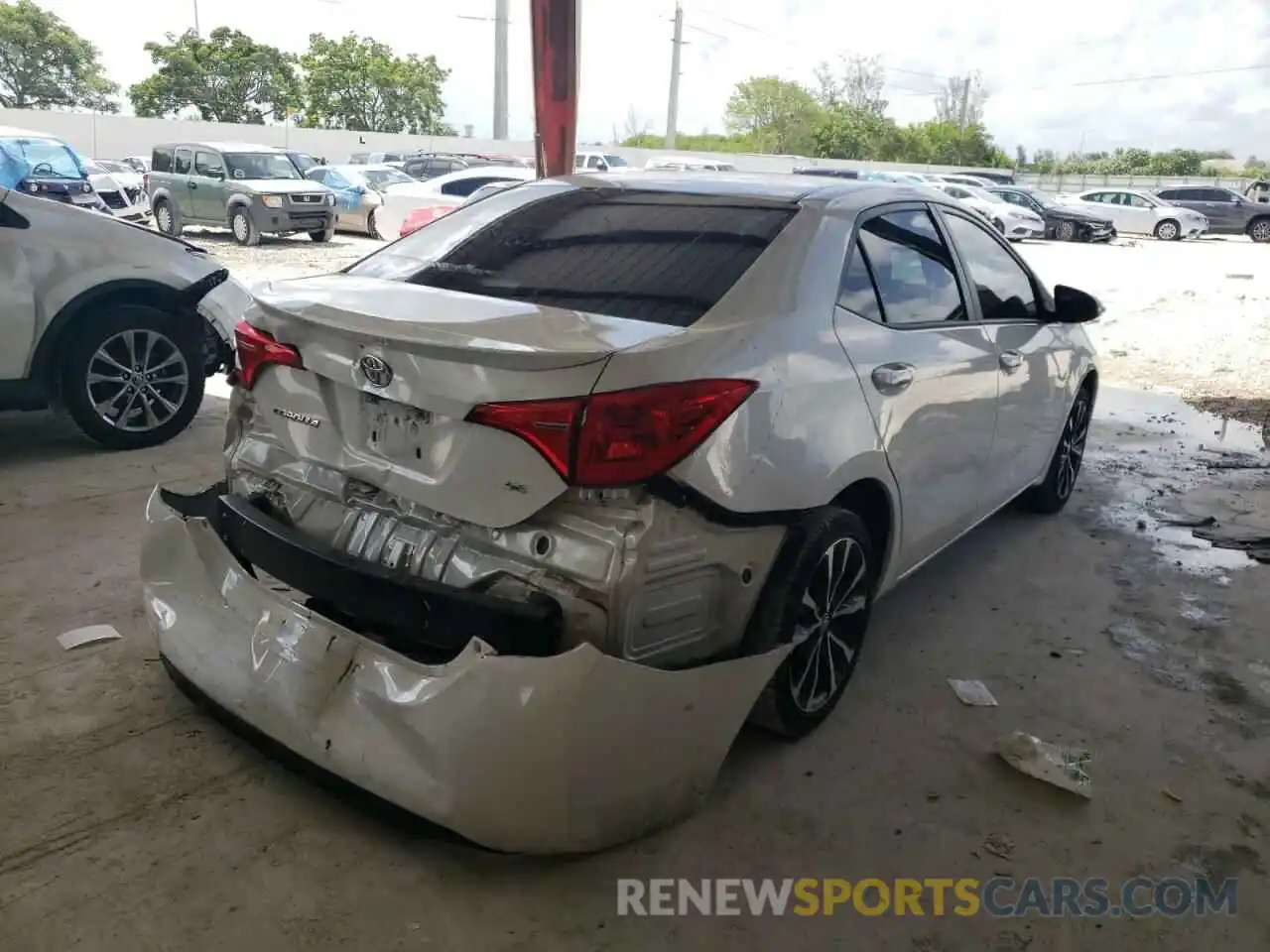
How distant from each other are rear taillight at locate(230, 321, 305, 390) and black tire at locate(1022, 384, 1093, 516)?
3639 mm

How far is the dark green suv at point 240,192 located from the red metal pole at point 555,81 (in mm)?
7811

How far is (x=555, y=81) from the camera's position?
34.3 feet

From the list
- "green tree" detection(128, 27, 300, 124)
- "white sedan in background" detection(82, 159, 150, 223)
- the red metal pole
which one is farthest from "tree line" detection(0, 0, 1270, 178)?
the red metal pole

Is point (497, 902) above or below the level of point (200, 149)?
below

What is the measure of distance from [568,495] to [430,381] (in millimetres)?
417

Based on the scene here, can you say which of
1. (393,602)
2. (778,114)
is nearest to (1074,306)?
(393,602)

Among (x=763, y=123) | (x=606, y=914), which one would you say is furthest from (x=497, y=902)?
(x=763, y=123)

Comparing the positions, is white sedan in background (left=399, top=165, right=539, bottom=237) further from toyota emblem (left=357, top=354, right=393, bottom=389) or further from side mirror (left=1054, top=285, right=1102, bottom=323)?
toyota emblem (left=357, top=354, right=393, bottom=389)

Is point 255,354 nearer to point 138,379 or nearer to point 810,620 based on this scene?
point 810,620

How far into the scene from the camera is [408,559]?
7.82 feet

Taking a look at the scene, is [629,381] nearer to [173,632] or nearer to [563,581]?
[563,581]

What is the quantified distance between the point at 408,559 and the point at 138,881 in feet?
3.09

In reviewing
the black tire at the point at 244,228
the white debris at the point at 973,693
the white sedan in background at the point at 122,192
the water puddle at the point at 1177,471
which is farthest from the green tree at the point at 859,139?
the white debris at the point at 973,693

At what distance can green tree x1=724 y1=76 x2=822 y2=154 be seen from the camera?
6106 centimetres
